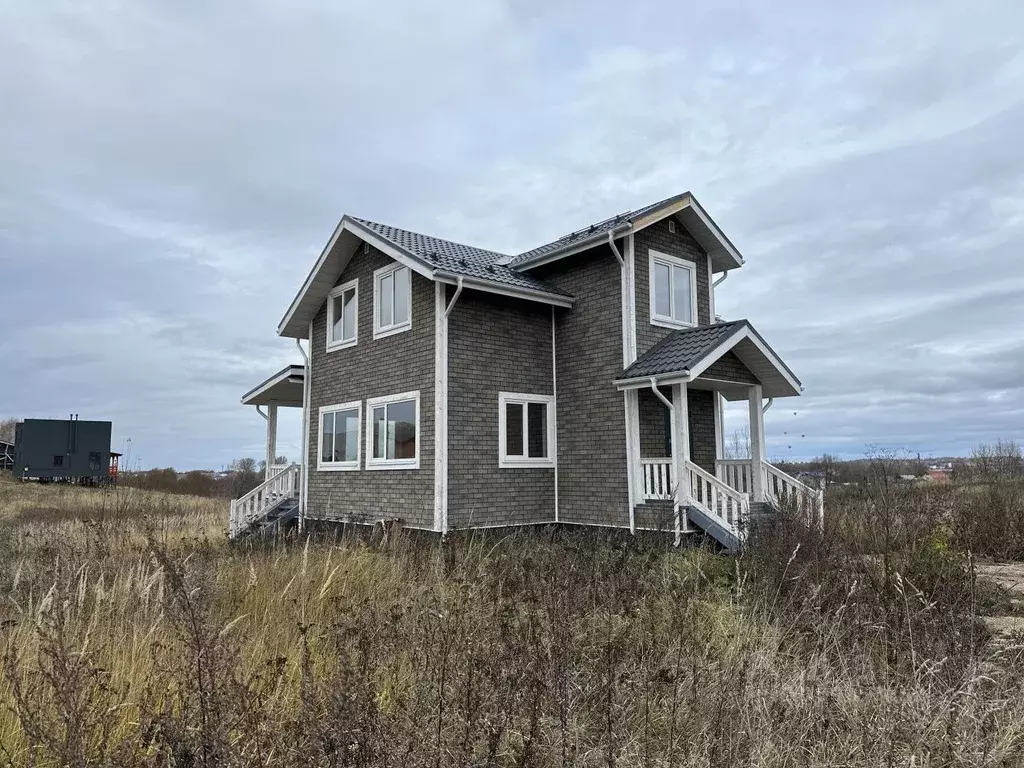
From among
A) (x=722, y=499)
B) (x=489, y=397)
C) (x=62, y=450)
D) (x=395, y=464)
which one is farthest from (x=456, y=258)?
(x=62, y=450)

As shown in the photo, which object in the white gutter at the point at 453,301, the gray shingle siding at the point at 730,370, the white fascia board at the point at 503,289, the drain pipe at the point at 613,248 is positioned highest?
the drain pipe at the point at 613,248

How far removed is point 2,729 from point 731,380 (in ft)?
36.1

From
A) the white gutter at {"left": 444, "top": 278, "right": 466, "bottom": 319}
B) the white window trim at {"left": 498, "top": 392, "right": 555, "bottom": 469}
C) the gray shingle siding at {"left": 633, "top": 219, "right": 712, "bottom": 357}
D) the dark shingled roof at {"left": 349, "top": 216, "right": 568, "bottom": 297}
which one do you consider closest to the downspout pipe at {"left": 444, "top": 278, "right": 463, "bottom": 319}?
the white gutter at {"left": 444, "top": 278, "right": 466, "bottom": 319}

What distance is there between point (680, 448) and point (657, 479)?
678 millimetres

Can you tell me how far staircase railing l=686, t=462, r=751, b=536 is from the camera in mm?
10070

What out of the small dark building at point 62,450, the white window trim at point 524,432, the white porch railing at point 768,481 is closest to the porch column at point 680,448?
the white porch railing at point 768,481

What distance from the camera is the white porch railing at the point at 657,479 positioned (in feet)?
36.4

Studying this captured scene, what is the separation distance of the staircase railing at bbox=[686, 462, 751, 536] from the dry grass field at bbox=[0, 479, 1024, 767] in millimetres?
3298

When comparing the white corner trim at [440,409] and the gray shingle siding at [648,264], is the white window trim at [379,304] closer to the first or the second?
the white corner trim at [440,409]

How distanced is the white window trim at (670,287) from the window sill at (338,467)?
6.83m

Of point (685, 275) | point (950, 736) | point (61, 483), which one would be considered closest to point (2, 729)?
point (950, 736)

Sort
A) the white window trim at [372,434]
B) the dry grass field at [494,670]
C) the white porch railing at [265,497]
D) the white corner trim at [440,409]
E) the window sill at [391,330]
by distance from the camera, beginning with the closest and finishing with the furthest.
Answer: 1. the dry grass field at [494,670]
2. the white corner trim at [440,409]
3. the white window trim at [372,434]
4. the window sill at [391,330]
5. the white porch railing at [265,497]

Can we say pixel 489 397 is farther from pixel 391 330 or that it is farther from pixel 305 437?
pixel 305 437

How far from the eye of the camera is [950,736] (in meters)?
3.22
